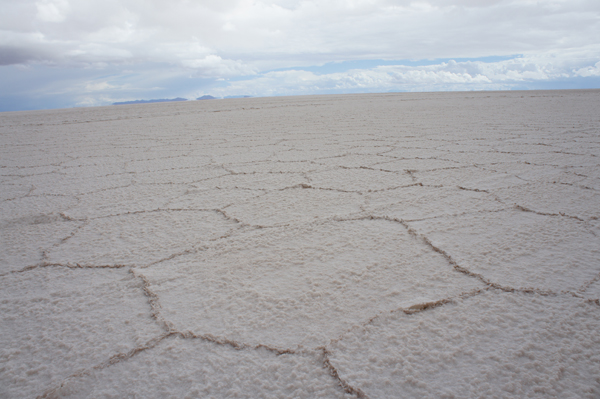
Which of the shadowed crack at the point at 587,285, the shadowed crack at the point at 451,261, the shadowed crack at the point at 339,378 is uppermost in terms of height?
the shadowed crack at the point at 451,261

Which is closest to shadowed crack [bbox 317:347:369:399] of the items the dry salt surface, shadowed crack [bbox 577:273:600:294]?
the dry salt surface

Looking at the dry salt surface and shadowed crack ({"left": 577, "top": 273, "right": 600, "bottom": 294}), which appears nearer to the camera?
the dry salt surface

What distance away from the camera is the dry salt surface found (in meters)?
0.50

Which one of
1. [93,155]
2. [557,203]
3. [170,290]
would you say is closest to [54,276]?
[170,290]

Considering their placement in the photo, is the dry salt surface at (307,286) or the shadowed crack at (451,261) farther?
the shadowed crack at (451,261)

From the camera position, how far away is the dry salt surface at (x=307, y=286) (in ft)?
1.66

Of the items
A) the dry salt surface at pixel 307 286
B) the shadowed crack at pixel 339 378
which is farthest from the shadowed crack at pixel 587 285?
the shadowed crack at pixel 339 378

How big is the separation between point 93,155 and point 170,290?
2006 millimetres

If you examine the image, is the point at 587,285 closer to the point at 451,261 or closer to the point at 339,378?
the point at 451,261

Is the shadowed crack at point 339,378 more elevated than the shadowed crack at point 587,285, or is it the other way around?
the shadowed crack at point 587,285

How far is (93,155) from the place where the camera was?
7.64 ft

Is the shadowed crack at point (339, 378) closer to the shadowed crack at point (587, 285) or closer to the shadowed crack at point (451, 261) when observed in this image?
the shadowed crack at point (451, 261)

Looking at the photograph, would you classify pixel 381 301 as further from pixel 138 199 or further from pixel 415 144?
pixel 415 144

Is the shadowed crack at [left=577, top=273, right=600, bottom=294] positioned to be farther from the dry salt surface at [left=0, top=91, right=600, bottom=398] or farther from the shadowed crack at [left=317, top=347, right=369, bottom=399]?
the shadowed crack at [left=317, top=347, right=369, bottom=399]
